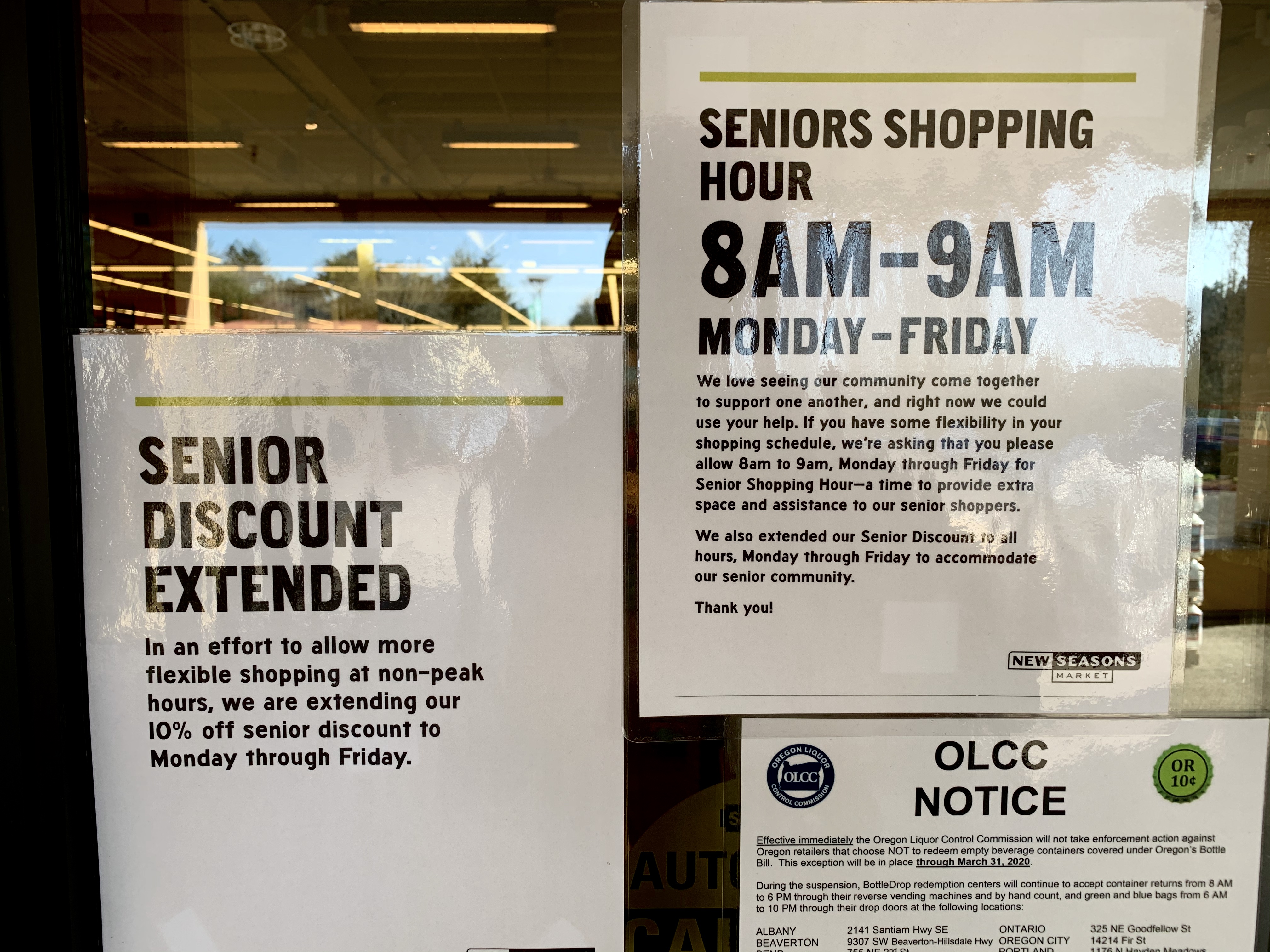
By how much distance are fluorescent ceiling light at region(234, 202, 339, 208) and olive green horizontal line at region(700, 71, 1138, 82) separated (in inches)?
343

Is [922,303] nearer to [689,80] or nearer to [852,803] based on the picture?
[689,80]

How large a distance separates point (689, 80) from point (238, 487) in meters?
0.83

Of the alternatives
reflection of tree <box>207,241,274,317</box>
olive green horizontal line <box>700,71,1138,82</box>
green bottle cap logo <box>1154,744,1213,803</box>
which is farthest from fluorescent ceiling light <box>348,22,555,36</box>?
green bottle cap logo <box>1154,744,1213,803</box>

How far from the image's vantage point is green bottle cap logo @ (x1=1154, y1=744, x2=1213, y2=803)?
3.70 ft

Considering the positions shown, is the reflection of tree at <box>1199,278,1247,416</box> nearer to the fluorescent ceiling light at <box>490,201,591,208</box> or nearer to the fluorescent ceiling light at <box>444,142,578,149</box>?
the fluorescent ceiling light at <box>444,142,578,149</box>

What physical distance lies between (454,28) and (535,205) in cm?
703

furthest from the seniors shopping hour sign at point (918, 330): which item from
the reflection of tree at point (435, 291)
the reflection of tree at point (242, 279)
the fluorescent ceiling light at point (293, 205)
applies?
the fluorescent ceiling light at point (293, 205)

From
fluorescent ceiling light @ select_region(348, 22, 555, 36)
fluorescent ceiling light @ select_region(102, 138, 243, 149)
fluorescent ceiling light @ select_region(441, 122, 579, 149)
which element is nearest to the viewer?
fluorescent ceiling light @ select_region(102, 138, 243, 149)

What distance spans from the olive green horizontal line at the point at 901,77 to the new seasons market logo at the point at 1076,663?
78 cm

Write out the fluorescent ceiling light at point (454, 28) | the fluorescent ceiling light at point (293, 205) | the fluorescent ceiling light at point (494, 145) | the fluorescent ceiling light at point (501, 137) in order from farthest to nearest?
the fluorescent ceiling light at point (293, 205)
the fluorescent ceiling light at point (494, 145)
the fluorescent ceiling light at point (501, 137)
the fluorescent ceiling light at point (454, 28)

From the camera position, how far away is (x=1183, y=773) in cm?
113

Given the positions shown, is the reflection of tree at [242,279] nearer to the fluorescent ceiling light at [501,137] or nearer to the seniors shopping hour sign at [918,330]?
the seniors shopping hour sign at [918,330]

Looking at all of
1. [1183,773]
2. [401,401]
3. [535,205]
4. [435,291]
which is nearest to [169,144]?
[401,401]

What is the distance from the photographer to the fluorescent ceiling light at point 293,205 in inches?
340
